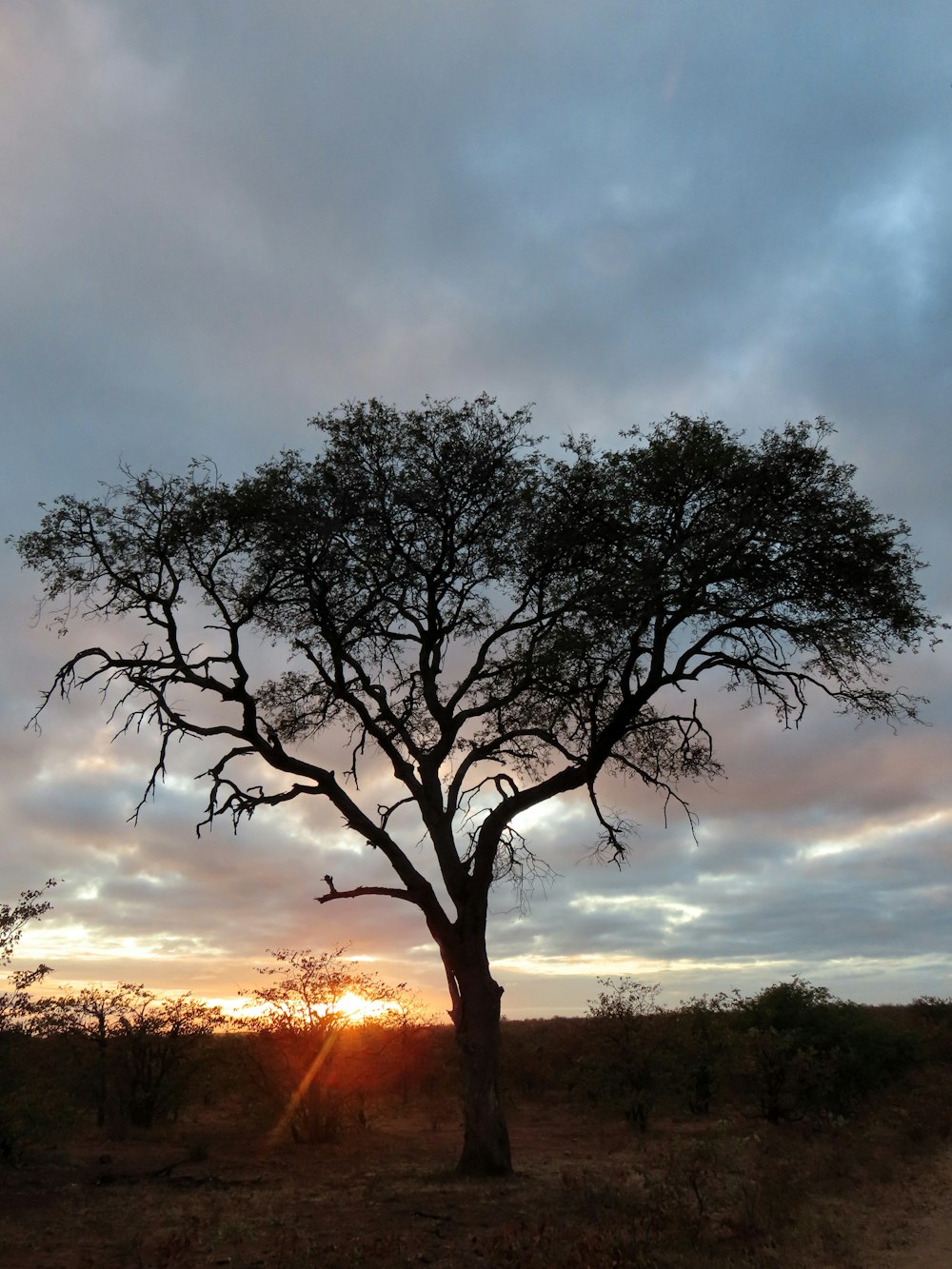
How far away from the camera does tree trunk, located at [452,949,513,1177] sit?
676 inches

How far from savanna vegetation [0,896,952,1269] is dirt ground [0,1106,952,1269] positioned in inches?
2.5

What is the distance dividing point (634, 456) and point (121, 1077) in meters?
22.7

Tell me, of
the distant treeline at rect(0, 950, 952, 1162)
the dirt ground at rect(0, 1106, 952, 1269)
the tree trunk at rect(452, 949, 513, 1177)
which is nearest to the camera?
the dirt ground at rect(0, 1106, 952, 1269)

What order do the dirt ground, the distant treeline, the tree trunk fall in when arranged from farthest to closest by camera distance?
the distant treeline, the tree trunk, the dirt ground

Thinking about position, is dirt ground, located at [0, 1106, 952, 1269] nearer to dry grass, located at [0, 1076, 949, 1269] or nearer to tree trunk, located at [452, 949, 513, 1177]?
dry grass, located at [0, 1076, 949, 1269]

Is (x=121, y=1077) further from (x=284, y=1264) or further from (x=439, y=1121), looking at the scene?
(x=284, y=1264)

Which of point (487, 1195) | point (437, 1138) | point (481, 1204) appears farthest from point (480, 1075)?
point (437, 1138)

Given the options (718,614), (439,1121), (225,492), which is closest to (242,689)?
(225,492)

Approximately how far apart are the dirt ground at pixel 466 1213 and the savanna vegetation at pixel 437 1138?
2.5 inches

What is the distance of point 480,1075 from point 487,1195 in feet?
8.02

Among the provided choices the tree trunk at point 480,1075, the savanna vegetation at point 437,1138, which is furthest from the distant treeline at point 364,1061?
the tree trunk at point 480,1075

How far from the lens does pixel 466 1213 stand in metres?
13.7

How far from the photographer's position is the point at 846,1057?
2898cm

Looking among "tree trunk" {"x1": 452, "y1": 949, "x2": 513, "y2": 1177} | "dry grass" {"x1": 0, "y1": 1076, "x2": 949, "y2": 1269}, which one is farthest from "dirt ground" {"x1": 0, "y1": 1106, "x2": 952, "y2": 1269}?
"tree trunk" {"x1": 452, "y1": 949, "x2": 513, "y2": 1177}
